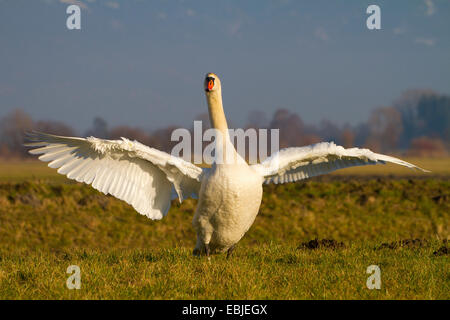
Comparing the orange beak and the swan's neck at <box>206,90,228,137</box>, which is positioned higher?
the orange beak

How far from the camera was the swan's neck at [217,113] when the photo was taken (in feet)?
29.2

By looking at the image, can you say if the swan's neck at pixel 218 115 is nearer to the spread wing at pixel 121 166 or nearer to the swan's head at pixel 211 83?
the swan's head at pixel 211 83

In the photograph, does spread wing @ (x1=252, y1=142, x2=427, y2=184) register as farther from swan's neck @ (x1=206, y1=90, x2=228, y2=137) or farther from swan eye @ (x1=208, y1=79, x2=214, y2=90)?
swan eye @ (x1=208, y1=79, x2=214, y2=90)

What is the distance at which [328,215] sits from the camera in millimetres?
22531

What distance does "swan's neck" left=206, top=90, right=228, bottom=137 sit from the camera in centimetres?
891

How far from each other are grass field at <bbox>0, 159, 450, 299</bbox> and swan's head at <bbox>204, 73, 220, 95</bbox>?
9.57 ft

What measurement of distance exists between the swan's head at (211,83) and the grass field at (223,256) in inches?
115

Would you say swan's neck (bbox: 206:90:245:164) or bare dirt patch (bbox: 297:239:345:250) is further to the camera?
bare dirt patch (bbox: 297:239:345:250)

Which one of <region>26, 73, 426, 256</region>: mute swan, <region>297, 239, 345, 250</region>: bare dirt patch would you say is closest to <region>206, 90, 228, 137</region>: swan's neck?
<region>26, 73, 426, 256</region>: mute swan

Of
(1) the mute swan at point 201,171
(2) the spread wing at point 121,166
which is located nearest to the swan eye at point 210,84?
(1) the mute swan at point 201,171
